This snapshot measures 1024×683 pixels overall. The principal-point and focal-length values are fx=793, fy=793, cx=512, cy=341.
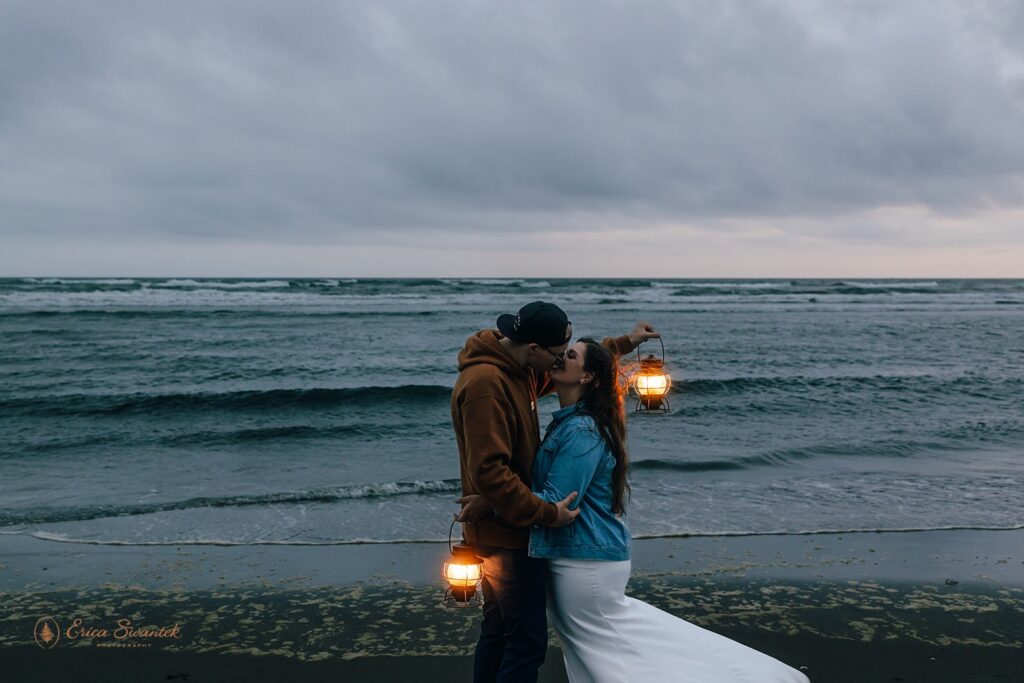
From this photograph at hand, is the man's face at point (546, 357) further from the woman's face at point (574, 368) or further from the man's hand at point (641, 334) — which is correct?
the man's hand at point (641, 334)

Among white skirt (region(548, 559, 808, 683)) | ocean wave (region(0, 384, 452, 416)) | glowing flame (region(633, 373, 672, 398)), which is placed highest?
glowing flame (region(633, 373, 672, 398))

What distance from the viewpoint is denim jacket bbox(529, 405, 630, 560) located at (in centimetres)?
297

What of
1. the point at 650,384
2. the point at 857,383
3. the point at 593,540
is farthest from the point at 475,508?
the point at 857,383

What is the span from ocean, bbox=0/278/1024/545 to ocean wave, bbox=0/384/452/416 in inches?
2.7

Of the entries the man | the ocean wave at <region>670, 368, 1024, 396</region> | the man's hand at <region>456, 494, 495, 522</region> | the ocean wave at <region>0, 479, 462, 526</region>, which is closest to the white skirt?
the man

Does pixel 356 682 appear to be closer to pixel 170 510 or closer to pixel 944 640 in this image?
pixel 944 640

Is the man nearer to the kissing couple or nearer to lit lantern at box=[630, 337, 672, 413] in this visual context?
the kissing couple

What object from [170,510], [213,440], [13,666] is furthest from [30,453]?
[13,666]

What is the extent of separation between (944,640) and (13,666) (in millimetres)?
5204

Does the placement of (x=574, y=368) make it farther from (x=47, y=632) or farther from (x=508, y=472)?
(x=47, y=632)

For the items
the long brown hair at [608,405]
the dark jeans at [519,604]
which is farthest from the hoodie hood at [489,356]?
the dark jeans at [519,604]

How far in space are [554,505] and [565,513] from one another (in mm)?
49

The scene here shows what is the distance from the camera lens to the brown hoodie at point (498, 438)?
287cm

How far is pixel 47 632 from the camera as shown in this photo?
4773 mm
